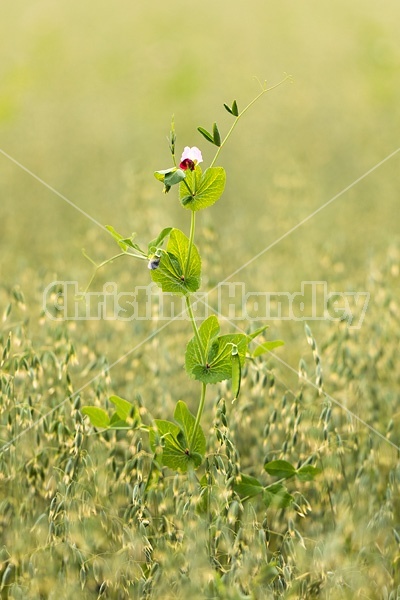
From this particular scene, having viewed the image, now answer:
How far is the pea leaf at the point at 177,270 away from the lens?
5.92 ft

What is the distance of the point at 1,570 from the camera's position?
6.05 ft

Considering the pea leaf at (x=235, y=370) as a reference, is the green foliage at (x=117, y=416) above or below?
below

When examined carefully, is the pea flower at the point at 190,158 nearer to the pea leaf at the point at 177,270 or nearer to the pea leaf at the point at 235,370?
the pea leaf at the point at 177,270

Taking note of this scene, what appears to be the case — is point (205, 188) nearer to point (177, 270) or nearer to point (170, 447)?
point (177, 270)

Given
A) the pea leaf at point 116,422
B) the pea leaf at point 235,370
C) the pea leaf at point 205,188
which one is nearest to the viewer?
the pea leaf at point 235,370

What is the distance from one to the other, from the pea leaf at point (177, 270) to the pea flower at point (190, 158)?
162 millimetres

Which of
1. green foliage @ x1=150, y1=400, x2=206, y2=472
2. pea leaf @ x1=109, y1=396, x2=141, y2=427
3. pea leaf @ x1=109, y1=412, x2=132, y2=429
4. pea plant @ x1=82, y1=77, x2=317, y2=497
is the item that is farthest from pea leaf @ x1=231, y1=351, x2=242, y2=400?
pea leaf @ x1=109, y1=412, x2=132, y2=429

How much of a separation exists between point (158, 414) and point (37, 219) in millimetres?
2213

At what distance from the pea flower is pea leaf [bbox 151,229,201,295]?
0.53 ft

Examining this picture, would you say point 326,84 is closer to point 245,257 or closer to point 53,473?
point 245,257

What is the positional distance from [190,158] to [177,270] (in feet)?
0.92

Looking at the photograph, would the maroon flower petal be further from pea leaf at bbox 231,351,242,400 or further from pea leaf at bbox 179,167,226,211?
pea leaf at bbox 231,351,242,400

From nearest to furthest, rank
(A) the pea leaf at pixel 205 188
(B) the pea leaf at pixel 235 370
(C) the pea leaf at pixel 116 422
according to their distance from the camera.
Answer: (B) the pea leaf at pixel 235 370
(A) the pea leaf at pixel 205 188
(C) the pea leaf at pixel 116 422

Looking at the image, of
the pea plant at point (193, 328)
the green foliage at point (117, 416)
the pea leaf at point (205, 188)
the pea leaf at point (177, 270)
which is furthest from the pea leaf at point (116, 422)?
the pea leaf at point (205, 188)
